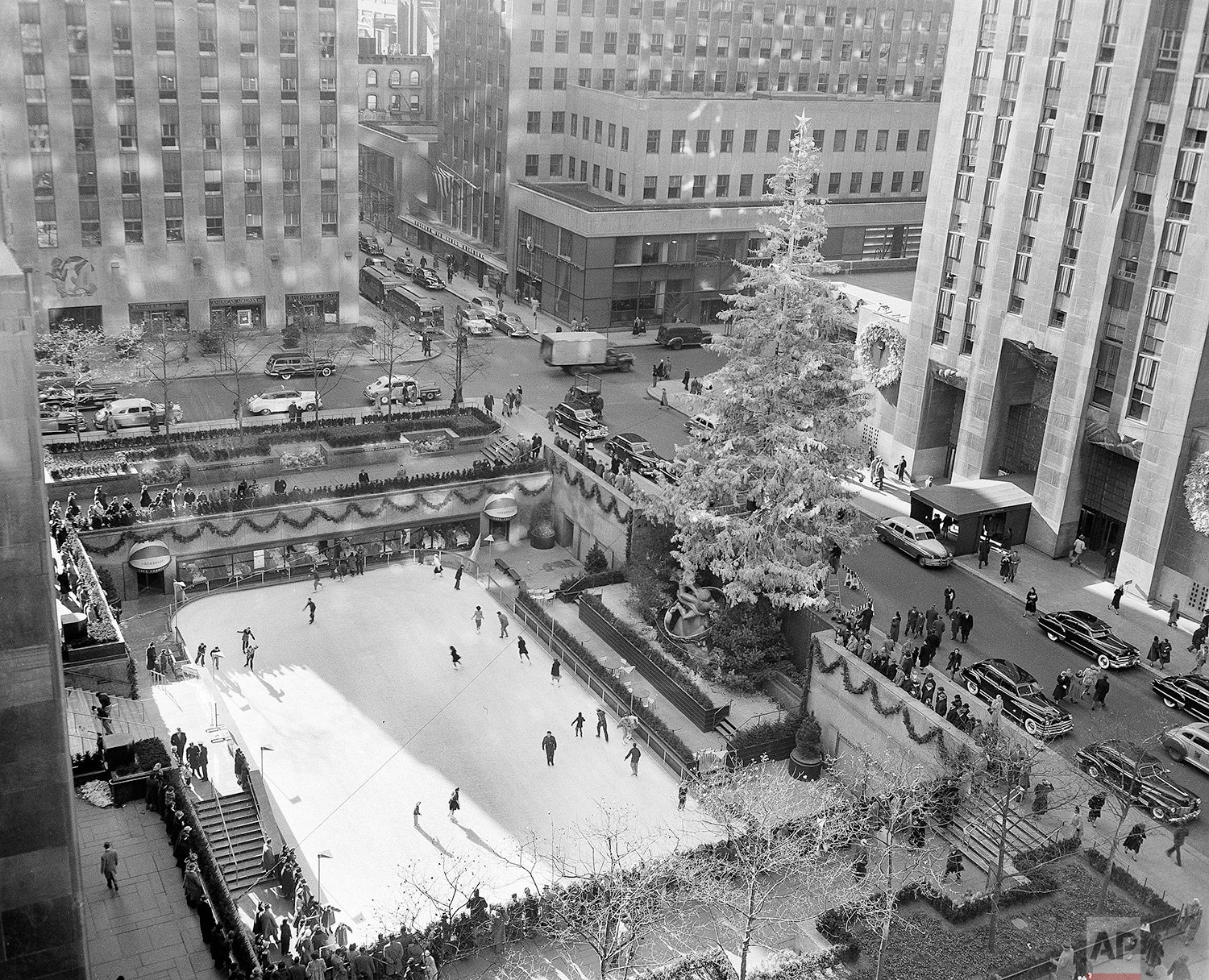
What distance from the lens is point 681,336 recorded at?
78.9 meters

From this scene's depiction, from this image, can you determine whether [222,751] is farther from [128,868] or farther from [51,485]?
[51,485]

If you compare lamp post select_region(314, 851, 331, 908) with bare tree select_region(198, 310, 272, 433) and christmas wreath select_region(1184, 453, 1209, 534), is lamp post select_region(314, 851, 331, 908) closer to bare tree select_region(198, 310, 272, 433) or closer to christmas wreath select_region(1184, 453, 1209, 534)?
christmas wreath select_region(1184, 453, 1209, 534)

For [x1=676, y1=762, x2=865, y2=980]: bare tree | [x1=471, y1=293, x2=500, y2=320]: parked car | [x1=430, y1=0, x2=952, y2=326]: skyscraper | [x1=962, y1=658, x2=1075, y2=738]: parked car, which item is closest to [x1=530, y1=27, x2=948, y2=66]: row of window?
[x1=430, y1=0, x2=952, y2=326]: skyscraper

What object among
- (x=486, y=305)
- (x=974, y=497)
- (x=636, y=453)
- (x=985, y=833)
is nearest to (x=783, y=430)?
(x=985, y=833)

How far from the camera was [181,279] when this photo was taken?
233 ft

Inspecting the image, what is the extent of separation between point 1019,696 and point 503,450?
2676cm

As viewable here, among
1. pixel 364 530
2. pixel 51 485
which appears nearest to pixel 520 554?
pixel 364 530

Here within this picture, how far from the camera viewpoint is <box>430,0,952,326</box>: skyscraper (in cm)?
7944

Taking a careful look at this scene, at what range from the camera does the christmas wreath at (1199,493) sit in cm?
4416

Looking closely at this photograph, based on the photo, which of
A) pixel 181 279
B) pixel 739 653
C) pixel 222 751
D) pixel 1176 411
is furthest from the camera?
pixel 181 279

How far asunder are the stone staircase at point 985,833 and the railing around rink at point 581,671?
24.3 ft

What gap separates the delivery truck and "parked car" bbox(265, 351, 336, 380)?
11.9 meters

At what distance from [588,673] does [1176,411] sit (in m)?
22.8

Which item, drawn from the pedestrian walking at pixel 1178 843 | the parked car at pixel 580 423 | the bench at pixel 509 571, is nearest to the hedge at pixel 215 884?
the bench at pixel 509 571
